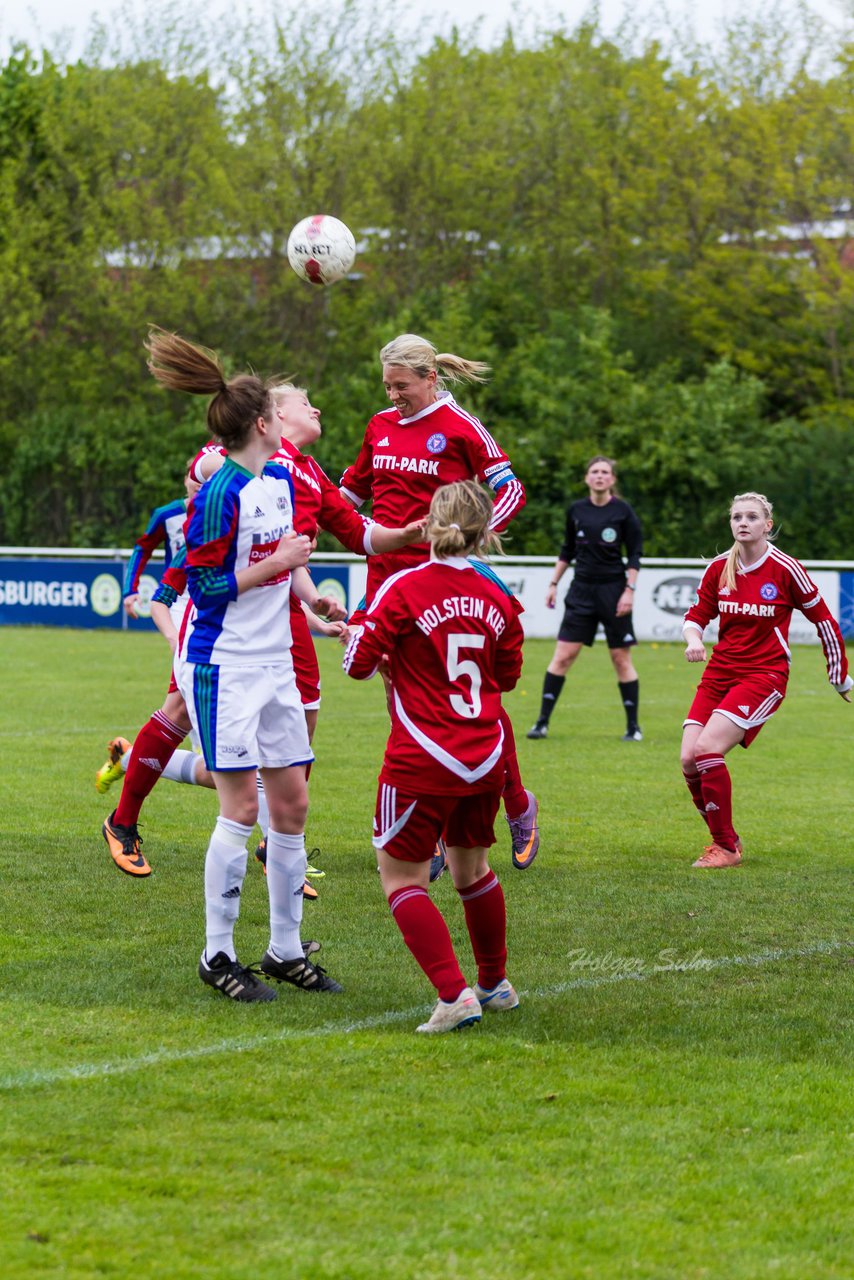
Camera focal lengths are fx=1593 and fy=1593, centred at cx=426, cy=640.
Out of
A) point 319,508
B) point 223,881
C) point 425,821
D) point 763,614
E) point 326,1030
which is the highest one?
point 319,508

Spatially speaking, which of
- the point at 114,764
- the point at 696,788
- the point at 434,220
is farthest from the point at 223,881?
the point at 434,220

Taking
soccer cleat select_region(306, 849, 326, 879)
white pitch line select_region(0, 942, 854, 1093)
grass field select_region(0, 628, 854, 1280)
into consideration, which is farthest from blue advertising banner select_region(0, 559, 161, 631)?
white pitch line select_region(0, 942, 854, 1093)

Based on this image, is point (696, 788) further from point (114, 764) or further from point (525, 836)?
point (114, 764)

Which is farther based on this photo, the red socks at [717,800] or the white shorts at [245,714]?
the red socks at [717,800]

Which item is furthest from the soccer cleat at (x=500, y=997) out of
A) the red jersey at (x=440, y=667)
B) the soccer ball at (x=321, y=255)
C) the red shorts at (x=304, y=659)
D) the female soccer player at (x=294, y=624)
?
the soccer ball at (x=321, y=255)

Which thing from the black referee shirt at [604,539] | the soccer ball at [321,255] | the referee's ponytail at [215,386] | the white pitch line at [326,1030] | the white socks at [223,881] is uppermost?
the soccer ball at [321,255]

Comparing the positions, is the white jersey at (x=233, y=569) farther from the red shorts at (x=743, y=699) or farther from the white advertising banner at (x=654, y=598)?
the white advertising banner at (x=654, y=598)

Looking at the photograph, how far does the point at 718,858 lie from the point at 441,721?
3272mm

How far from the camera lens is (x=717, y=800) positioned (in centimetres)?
789

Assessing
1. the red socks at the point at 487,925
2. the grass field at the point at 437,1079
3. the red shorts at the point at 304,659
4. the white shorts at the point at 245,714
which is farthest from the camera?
the red shorts at the point at 304,659

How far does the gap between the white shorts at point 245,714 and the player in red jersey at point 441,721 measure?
16.3 inches

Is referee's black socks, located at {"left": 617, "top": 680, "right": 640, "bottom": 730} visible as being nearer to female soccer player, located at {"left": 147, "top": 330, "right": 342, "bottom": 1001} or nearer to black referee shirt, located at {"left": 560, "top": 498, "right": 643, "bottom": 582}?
black referee shirt, located at {"left": 560, "top": 498, "right": 643, "bottom": 582}

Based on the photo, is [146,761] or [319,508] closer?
[319,508]

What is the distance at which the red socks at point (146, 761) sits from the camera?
7.23 m
